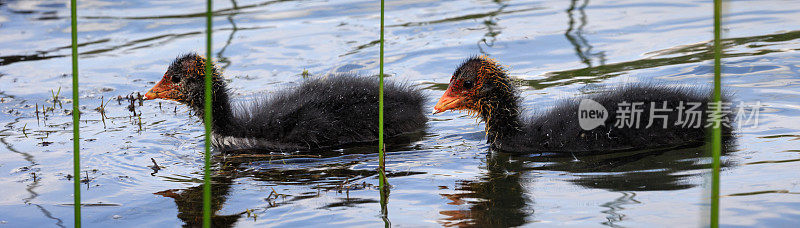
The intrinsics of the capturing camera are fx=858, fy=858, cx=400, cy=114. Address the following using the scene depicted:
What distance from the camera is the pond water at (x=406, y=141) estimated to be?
4.28 m

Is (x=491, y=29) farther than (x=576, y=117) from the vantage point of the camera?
Yes

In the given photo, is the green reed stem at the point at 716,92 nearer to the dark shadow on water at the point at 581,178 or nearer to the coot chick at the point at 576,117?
the dark shadow on water at the point at 581,178

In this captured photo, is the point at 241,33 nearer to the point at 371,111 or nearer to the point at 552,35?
the point at 552,35

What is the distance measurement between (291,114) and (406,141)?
0.85 m

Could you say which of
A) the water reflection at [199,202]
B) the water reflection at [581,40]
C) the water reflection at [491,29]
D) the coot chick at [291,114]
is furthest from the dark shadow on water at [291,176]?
the water reflection at [491,29]

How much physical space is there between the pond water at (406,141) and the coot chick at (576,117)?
17cm

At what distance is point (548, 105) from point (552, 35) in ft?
8.94

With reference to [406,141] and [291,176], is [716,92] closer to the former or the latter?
[291,176]

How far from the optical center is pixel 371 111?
626 centimetres

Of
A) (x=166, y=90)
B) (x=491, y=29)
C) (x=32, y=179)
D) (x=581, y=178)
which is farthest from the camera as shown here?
(x=491, y=29)

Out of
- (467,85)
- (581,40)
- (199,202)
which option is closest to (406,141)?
(467,85)

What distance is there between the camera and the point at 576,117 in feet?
18.3

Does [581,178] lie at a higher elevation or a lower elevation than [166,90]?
lower

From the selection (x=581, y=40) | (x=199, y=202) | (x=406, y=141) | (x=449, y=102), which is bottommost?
(x=199, y=202)
